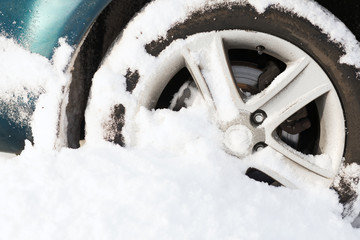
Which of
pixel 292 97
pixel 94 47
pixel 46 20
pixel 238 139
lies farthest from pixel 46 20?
pixel 292 97

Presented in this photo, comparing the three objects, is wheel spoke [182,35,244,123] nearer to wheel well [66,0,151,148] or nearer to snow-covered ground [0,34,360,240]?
snow-covered ground [0,34,360,240]

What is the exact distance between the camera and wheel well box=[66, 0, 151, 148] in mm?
1328

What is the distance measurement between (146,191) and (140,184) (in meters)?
0.03

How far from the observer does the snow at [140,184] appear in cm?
122

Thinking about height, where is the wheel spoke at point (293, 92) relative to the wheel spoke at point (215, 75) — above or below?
below

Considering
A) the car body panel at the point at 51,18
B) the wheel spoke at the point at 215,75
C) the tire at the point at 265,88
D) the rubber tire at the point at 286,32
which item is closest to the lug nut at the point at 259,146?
the tire at the point at 265,88

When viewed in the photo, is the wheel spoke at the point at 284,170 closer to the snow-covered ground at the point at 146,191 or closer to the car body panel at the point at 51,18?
the snow-covered ground at the point at 146,191

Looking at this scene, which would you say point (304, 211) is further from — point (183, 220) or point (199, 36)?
point (199, 36)

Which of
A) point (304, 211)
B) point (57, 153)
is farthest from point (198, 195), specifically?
point (57, 153)

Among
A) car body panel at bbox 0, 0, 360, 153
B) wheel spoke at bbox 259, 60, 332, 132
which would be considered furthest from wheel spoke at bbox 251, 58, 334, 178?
car body panel at bbox 0, 0, 360, 153

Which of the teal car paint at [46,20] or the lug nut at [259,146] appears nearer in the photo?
the teal car paint at [46,20]

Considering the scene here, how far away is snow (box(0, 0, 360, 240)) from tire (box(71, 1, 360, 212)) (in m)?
0.02

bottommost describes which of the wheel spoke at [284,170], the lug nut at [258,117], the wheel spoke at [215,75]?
the wheel spoke at [284,170]

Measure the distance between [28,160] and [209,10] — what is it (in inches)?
29.2
